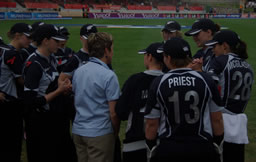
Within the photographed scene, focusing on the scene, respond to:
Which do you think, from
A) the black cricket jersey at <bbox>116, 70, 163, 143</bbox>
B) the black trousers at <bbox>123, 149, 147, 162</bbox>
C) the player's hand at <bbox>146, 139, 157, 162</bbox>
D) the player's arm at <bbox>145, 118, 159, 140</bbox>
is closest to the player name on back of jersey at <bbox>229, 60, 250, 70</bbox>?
the black cricket jersey at <bbox>116, 70, 163, 143</bbox>

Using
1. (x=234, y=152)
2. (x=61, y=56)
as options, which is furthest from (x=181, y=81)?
(x=61, y=56)

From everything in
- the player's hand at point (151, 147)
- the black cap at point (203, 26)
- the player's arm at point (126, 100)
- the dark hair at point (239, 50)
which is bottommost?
the player's hand at point (151, 147)

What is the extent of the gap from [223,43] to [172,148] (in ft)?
5.31

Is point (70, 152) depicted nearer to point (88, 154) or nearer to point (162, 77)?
point (88, 154)

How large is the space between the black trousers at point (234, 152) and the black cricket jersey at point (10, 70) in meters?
3.03

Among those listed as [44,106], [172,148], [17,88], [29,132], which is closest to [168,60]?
[172,148]

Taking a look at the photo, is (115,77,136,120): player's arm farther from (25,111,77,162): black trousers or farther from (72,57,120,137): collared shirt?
(25,111,77,162): black trousers

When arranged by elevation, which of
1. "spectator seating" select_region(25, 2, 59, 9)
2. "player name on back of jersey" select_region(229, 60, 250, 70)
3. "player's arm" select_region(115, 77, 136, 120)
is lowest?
"player's arm" select_region(115, 77, 136, 120)

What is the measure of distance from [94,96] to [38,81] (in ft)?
2.64

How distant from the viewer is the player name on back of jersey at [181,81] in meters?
2.77

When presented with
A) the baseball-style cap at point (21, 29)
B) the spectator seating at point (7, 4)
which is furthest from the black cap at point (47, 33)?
the spectator seating at point (7, 4)

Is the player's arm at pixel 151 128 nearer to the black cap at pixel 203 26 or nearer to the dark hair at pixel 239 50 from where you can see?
the dark hair at pixel 239 50

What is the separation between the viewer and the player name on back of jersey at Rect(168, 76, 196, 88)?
9.09 feet

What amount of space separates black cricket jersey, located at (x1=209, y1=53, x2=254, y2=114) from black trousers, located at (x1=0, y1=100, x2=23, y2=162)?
2.99 metres
